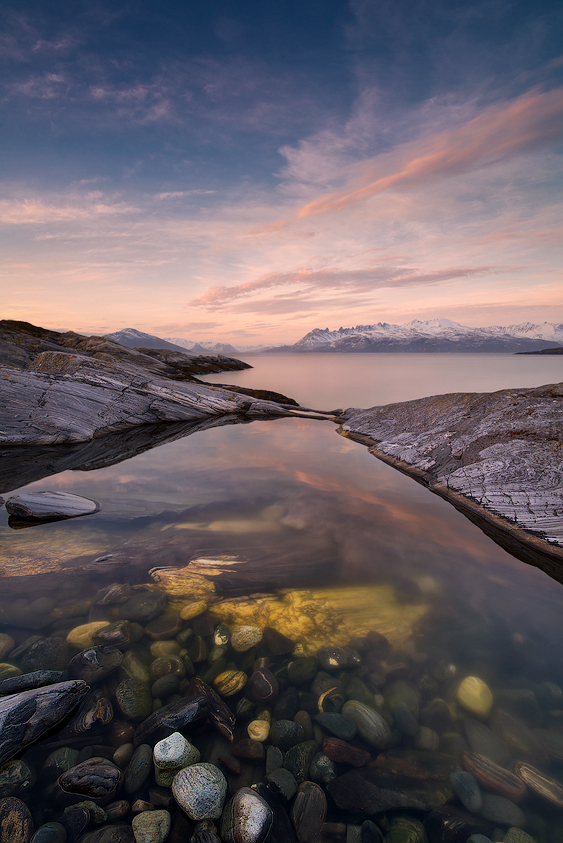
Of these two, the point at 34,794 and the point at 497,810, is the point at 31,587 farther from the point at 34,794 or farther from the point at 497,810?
the point at 497,810

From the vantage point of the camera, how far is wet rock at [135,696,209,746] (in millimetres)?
3962

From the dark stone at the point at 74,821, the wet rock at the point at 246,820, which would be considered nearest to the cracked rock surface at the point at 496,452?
the wet rock at the point at 246,820

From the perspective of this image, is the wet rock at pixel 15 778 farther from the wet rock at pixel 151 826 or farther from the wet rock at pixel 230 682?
the wet rock at pixel 230 682

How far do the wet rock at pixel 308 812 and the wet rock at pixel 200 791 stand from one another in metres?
0.78

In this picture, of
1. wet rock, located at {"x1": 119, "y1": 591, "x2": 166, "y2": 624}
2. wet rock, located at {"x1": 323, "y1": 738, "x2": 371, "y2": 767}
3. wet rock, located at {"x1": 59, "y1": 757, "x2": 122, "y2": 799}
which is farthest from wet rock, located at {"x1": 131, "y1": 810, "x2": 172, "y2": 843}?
wet rock, located at {"x1": 119, "y1": 591, "x2": 166, "y2": 624}

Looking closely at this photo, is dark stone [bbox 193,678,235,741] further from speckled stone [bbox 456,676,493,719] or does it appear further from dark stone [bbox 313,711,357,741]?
speckled stone [bbox 456,676,493,719]

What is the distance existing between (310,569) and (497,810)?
4.29m

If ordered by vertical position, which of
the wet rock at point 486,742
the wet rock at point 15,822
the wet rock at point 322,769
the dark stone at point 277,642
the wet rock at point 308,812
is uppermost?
the wet rock at point 486,742

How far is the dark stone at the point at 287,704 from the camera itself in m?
4.30

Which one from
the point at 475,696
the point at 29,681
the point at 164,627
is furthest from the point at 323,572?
the point at 29,681

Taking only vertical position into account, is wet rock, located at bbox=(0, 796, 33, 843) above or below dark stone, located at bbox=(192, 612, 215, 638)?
below

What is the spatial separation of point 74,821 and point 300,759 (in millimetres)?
2316

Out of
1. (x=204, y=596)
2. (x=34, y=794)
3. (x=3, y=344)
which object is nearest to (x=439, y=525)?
(x=204, y=596)

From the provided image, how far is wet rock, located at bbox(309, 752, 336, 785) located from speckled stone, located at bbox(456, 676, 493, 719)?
2029 millimetres
